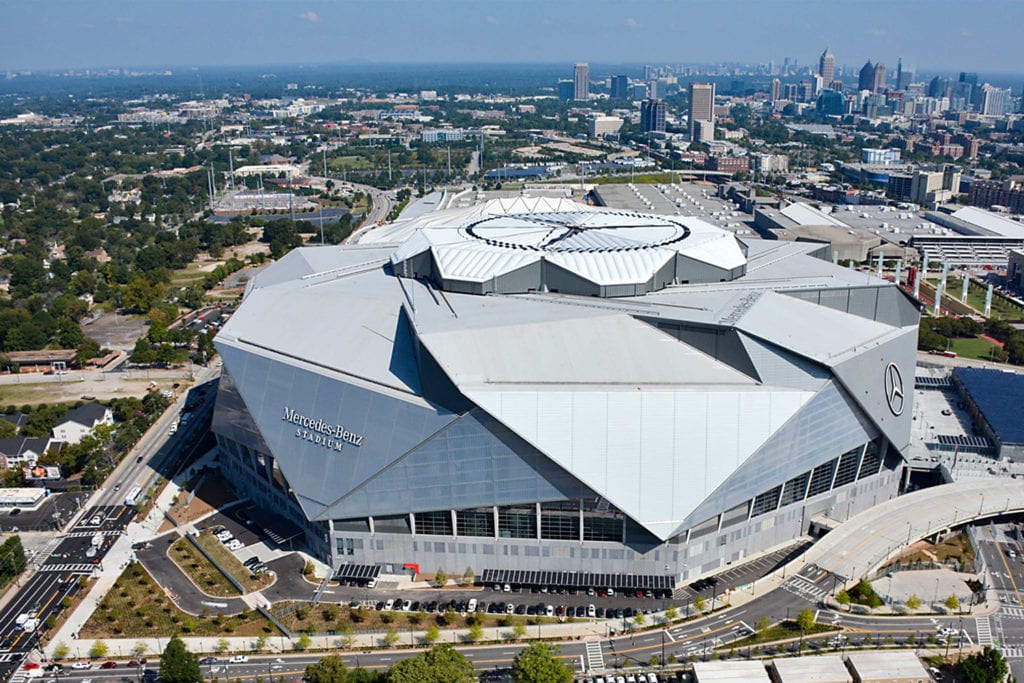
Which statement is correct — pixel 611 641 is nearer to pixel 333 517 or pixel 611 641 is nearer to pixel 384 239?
pixel 333 517

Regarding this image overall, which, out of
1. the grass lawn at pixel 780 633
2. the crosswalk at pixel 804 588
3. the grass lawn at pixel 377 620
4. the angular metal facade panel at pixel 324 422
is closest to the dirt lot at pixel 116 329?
the angular metal facade panel at pixel 324 422

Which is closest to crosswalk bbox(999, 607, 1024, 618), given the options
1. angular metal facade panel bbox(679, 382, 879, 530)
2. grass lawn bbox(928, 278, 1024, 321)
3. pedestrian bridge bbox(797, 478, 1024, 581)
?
pedestrian bridge bbox(797, 478, 1024, 581)

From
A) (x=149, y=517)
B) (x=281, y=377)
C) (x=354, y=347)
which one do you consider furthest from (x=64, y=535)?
(x=354, y=347)

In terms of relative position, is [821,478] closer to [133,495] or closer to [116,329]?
[133,495]

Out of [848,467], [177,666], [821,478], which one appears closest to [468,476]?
[177,666]

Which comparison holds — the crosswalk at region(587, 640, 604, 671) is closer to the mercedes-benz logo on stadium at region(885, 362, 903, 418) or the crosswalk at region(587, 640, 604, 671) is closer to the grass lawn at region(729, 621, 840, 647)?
the grass lawn at region(729, 621, 840, 647)

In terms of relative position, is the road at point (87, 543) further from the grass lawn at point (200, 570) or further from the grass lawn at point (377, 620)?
the grass lawn at point (377, 620)
